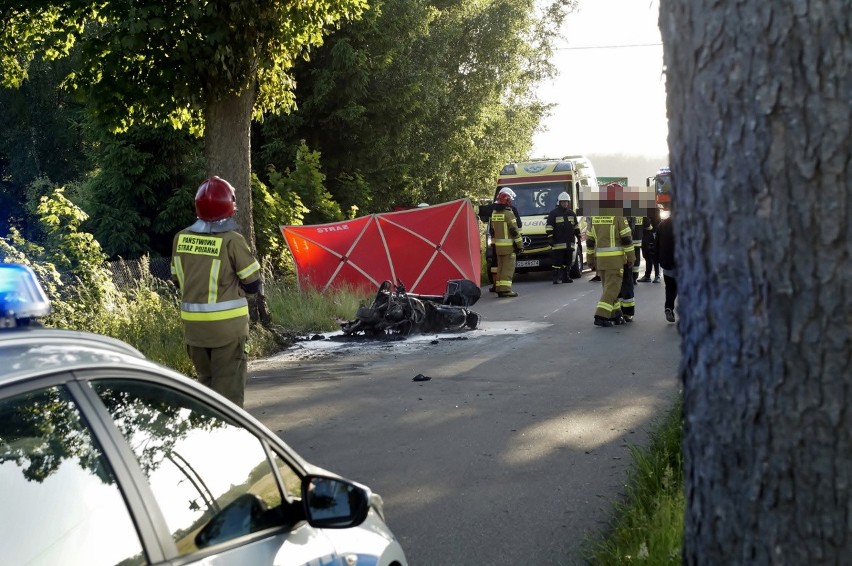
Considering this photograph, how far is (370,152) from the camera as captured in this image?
89.3ft

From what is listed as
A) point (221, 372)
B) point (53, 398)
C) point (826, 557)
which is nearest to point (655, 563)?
point (826, 557)

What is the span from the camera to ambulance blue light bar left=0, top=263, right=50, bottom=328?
2416 millimetres

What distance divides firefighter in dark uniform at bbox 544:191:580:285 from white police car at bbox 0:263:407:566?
2027cm

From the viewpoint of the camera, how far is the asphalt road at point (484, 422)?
5.92 metres

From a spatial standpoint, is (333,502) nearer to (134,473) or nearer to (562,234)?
(134,473)

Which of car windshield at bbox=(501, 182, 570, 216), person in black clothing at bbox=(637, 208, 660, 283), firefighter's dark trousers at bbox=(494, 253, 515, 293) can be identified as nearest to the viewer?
firefighter's dark trousers at bbox=(494, 253, 515, 293)

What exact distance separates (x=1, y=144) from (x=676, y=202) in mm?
45966

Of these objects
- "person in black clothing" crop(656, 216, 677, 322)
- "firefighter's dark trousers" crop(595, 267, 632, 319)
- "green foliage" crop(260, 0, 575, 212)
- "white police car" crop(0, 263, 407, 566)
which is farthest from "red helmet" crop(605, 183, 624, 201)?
"white police car" crop(0, 263, 407, 566)

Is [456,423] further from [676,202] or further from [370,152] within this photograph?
[370,152]

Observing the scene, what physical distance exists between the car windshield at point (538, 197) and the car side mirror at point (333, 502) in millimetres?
21811

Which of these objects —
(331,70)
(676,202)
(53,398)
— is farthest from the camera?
(331,70)

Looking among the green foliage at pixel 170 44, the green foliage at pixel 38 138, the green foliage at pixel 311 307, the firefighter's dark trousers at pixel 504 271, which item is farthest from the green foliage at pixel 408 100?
the green foliage at pixel 38 138

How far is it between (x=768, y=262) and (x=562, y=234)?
20951 millimetres

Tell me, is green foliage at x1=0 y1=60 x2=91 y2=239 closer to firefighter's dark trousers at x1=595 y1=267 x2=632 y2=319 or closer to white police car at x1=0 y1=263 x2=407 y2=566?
firefighter's dark trousers at x1=595 y1=267 x2=632 y2=319
